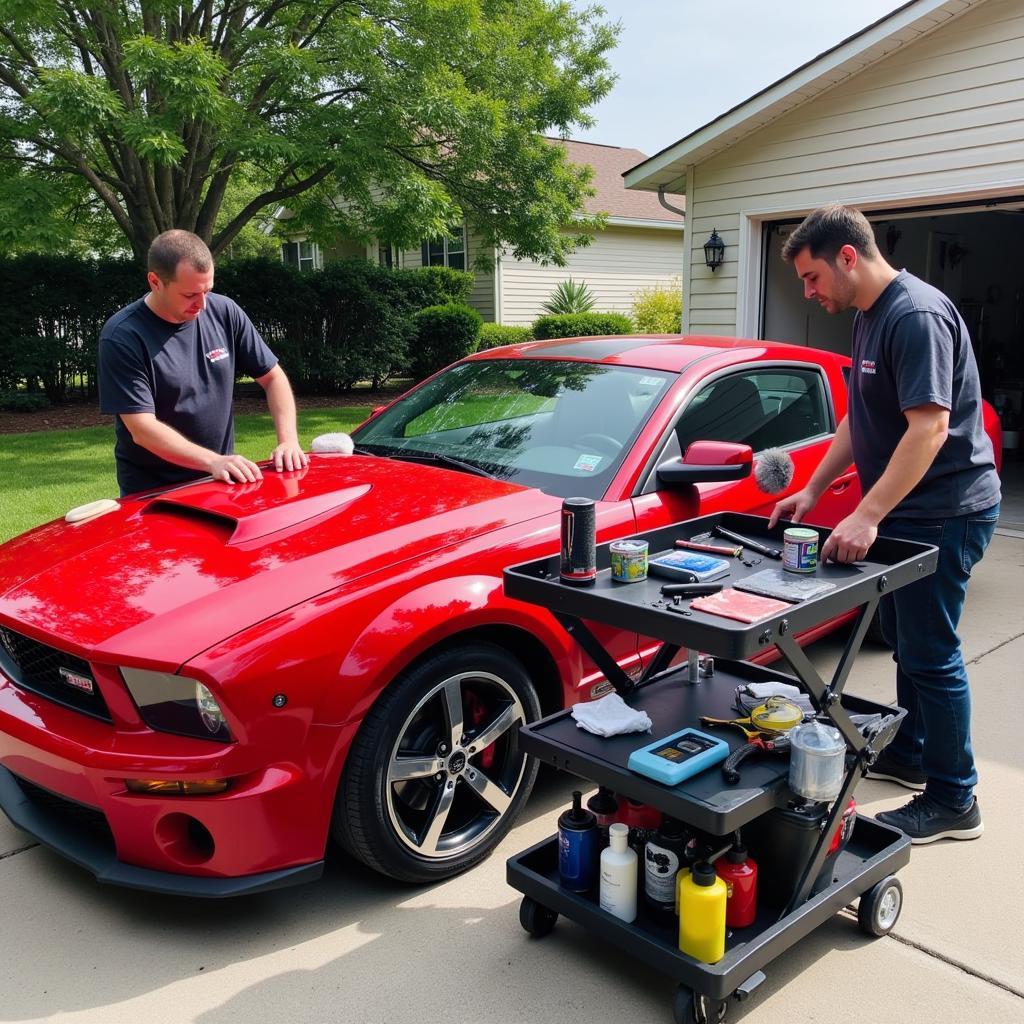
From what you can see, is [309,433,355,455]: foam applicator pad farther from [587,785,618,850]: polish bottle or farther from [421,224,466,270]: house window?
[421,224,466,270]: house window

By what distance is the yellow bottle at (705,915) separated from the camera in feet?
6.94

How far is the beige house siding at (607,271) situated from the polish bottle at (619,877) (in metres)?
18.3

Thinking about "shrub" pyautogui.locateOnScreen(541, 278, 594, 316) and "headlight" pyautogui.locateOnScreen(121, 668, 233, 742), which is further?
"shrub" pyautogui.locateOnScreen(541, 278, 594, 316)

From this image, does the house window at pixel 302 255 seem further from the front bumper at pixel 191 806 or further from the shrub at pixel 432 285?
the front bumper at pixel 191 806

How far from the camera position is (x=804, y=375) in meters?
4.35

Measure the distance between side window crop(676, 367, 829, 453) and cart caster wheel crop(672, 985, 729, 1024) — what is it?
6.35ft

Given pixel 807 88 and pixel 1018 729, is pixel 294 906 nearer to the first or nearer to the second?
pixel 1018 729

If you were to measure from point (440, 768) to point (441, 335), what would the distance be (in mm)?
13507

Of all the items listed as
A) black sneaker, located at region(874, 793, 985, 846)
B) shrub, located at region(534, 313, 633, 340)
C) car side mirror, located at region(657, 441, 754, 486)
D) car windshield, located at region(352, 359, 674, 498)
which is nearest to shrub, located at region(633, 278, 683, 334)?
shrub, located at region(534, 313, 633, 340)

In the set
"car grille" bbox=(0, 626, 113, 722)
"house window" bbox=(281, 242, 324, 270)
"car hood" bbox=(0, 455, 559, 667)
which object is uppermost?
"house window" bbox=(281, 242, 324, 270)

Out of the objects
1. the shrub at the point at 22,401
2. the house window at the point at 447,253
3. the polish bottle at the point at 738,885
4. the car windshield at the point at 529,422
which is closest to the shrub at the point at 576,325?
the house window at the point at 447,253

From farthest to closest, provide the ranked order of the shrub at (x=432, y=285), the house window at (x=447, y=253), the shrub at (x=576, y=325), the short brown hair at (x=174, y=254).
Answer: the house window at (x=447, y=253)
the shrub at (x=576, y=325)
the shrub at (x=432, y=285)
the short brown hair at (x=174, y=254)

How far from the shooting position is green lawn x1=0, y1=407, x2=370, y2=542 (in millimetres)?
7016

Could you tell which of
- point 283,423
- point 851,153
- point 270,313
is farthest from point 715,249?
point 270,313
